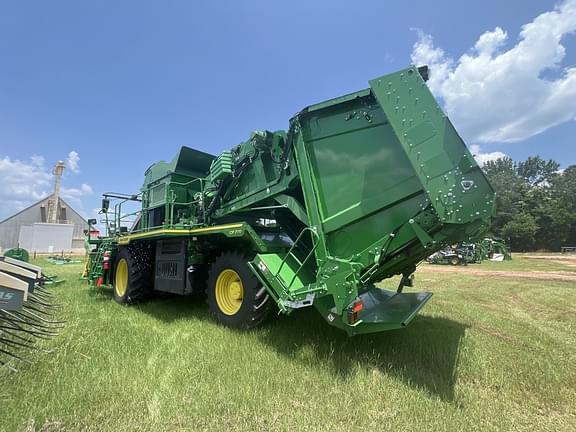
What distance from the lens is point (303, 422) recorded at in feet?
8.38

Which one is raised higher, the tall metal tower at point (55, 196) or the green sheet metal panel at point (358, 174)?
the tall metal tower at point (55, 196)

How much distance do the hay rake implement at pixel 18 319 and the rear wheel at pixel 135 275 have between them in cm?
115

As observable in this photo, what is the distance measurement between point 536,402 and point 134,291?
20.0 feet

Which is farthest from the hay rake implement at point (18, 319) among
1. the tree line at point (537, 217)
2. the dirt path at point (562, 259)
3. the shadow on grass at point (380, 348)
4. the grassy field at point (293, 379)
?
the tree line at point (537, 217)

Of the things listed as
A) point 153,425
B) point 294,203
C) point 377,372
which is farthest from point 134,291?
point 377,372

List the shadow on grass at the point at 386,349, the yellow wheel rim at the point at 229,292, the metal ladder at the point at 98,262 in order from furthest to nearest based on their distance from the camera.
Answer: the metal ladder at the point at 98,262 < the yellow wheel rim at the point at 229,292 < the shadow on grass at the point at 386,349

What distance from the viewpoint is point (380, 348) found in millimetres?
4027

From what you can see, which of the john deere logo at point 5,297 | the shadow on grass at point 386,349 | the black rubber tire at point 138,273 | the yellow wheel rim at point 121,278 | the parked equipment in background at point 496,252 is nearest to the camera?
the john deere logo at point 5,297

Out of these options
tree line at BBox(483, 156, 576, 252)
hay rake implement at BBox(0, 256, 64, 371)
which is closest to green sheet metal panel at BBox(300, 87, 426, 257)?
hay rake implement at BBox(0, 256, 64, 371)

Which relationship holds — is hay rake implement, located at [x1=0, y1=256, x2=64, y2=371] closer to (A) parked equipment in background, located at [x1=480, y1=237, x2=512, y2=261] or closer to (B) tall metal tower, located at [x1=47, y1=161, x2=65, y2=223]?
(A) parked equipment in background, located at [x1=480, y1=237, x2=512, y2=261]

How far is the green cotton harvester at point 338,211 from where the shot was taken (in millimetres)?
3180

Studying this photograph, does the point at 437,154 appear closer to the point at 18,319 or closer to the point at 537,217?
the point at 18,319

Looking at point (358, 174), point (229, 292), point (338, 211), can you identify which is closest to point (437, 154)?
point (358, 174)

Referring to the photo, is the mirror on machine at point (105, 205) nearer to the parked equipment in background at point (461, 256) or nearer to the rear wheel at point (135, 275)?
the rear wheel at point (135, 275)
